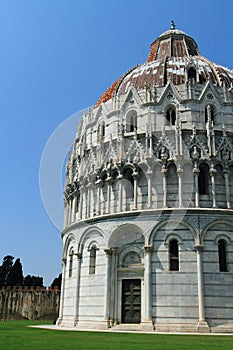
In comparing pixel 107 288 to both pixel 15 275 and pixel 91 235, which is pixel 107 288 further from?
pixel 15 275

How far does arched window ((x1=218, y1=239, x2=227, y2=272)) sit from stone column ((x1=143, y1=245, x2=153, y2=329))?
432cm

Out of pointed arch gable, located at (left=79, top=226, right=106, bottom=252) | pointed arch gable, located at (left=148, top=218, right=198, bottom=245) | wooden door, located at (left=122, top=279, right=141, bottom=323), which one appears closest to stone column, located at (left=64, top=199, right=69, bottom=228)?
pointed arch gable, located at (left=79, top=226, right=106, bottom=252)

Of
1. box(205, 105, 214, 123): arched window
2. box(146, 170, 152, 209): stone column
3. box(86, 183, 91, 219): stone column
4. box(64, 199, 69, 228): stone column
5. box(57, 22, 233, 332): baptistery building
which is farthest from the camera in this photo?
box(64, 199, 69, 228): stone column

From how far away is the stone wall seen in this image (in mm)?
46219

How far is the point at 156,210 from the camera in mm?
24781

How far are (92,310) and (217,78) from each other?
1999 centimetres

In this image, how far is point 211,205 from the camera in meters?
25.0

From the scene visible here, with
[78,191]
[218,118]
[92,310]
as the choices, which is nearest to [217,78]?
[218,118]

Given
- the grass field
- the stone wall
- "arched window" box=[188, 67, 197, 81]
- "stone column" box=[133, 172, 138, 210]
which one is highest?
"arched window" box=[188, 67, 197, 81]

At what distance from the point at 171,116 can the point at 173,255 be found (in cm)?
1020

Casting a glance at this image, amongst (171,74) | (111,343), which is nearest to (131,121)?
(171,74)

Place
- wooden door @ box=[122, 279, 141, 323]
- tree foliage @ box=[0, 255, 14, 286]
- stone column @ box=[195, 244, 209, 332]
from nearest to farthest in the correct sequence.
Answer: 1. stone column @ box=[195, 244, 209, 332]
2. wooden door @ box=[122, 279, 141, 323]
3. tree foliage @ box=[0, 255, 14, 286]

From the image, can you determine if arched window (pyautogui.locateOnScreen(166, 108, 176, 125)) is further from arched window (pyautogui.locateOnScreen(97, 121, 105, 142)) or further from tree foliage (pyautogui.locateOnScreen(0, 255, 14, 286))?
tree foliage (pyautogui.locateOnScreen(0, 255, 14, 286))

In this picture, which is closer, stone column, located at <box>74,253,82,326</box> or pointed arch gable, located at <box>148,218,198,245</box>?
pointed arch gable, located at <box>148,218,198,245</box>
